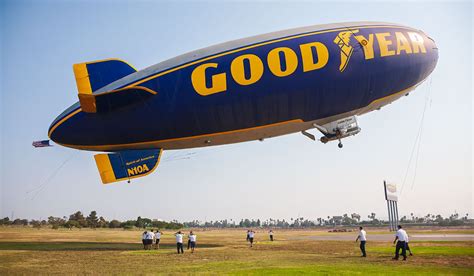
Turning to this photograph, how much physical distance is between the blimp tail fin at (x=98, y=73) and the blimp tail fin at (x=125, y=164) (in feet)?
13.2

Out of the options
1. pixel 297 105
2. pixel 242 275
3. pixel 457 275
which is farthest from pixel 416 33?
pixel 242 275

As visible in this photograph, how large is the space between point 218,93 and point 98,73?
7.43 m

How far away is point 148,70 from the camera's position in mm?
21250

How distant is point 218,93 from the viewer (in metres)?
20.3

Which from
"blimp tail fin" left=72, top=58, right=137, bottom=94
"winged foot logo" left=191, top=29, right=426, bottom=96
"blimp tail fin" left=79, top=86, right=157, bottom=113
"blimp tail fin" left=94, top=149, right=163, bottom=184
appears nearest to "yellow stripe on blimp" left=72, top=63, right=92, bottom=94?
"blimp tail fin" left=72, top=58, right=137, bottom=94

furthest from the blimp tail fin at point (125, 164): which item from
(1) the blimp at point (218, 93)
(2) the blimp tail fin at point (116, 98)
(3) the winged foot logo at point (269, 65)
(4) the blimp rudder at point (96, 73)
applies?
(3) the winged foot logo at point (269, 65)

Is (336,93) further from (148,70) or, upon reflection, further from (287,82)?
(148,70)

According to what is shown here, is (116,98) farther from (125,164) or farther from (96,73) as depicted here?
(125,164)

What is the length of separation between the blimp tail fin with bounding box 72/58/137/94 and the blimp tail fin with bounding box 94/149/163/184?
4016 mm

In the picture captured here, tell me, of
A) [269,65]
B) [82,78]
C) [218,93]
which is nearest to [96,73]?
[82,78]

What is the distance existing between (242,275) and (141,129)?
10.7 m

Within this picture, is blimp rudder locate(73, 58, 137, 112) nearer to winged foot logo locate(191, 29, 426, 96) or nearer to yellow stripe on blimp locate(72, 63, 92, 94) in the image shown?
yellow stripe on blimp locate(72, 63, 92, 94)

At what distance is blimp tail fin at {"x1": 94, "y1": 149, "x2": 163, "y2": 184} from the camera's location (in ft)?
68.3

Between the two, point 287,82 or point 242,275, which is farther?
point 287,82
